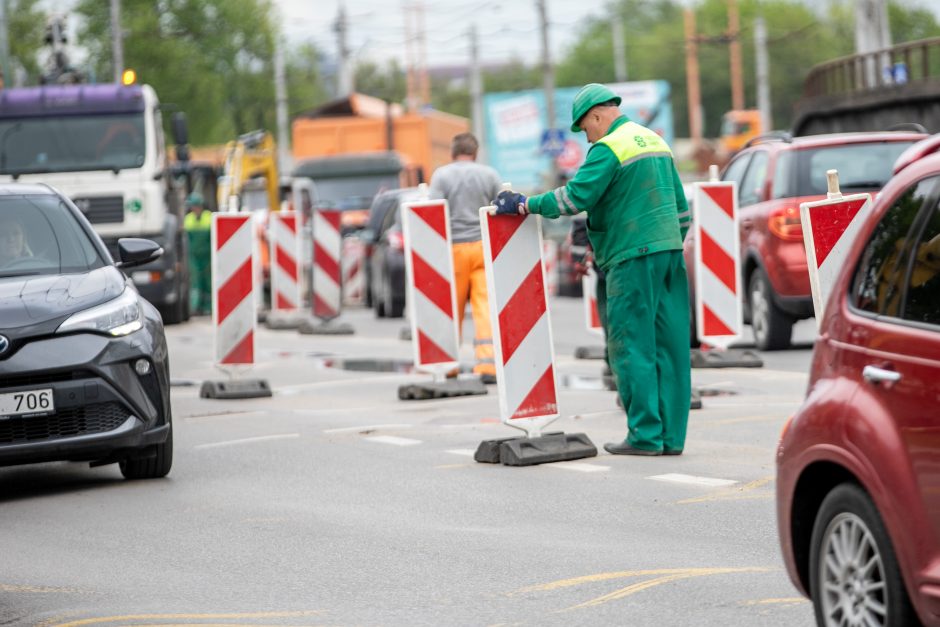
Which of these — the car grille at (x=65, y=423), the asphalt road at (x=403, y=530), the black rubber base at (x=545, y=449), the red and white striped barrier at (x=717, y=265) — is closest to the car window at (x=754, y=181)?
the red and white striped barrier at (x=717, y=265)

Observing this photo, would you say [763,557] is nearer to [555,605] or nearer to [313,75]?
[555,605]

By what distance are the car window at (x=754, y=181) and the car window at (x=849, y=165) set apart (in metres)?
0.51

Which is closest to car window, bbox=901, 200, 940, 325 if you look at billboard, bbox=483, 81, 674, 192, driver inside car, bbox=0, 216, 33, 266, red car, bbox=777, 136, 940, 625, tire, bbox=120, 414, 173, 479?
red car, bbox=777, 136, 940, 625

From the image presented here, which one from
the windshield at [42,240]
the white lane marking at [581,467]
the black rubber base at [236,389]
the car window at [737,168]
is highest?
the windshield at [42,240]

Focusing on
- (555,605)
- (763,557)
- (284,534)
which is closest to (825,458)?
(555,605)

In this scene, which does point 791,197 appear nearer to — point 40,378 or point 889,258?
point 40,378

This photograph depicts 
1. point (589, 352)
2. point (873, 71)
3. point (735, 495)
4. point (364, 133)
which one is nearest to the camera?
point (735, 495)

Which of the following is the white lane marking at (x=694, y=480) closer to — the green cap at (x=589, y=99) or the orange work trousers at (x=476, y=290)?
the green cap at (x=589, y=99)

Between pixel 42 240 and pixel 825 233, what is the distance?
418cm

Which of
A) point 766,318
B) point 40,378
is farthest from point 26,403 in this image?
point 766,318

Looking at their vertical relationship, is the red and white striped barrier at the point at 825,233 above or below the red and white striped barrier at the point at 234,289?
above

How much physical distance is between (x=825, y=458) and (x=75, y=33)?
7752 cm

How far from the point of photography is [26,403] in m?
9.38

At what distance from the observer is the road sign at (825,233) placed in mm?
10102
